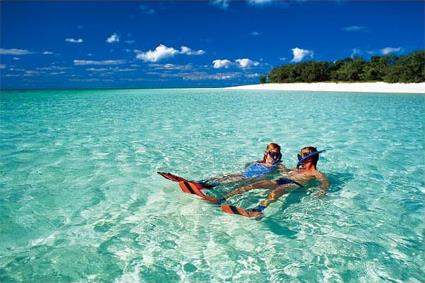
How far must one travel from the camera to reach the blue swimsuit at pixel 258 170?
207 inches

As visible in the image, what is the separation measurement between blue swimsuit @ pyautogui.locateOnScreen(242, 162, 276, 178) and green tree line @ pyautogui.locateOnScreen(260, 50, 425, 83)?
1734 inches

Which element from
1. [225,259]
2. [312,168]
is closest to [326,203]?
[312,168]

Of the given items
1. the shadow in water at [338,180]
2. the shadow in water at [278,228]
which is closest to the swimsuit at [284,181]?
the shadow in water at [278,228]

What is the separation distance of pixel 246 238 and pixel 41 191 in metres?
3.45

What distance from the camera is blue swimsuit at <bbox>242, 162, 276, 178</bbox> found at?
5.25m

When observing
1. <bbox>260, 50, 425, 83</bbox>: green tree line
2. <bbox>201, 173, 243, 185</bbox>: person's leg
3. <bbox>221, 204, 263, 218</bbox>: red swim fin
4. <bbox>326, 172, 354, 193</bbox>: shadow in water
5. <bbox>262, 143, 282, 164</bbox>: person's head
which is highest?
<bbox>260, 50, 425, 83</bbox>: green tree line

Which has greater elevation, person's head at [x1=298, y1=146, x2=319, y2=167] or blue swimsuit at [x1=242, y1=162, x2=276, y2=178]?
person's head at [x1=298, y1=146, x2=319, y2=167]

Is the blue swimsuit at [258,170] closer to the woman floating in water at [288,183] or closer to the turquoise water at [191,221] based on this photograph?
the woman floating in water at [288,183]

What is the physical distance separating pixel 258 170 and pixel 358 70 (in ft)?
179

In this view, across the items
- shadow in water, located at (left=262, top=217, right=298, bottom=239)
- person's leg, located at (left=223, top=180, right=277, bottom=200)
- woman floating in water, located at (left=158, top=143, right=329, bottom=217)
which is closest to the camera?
shadow in water, located at (left=262, top=217, right=298, bottom=239)

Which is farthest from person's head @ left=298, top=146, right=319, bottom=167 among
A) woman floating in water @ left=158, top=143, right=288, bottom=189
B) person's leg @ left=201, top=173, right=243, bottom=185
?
person's leg @ left=201, top=173, right=243, bottom=185

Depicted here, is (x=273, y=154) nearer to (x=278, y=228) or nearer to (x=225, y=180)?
(x=225, y=180)

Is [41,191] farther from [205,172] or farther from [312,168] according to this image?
[312,168]

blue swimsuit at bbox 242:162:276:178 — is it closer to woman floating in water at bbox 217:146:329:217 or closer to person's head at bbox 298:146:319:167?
woman floating in water at bbox 217:146:329:217
